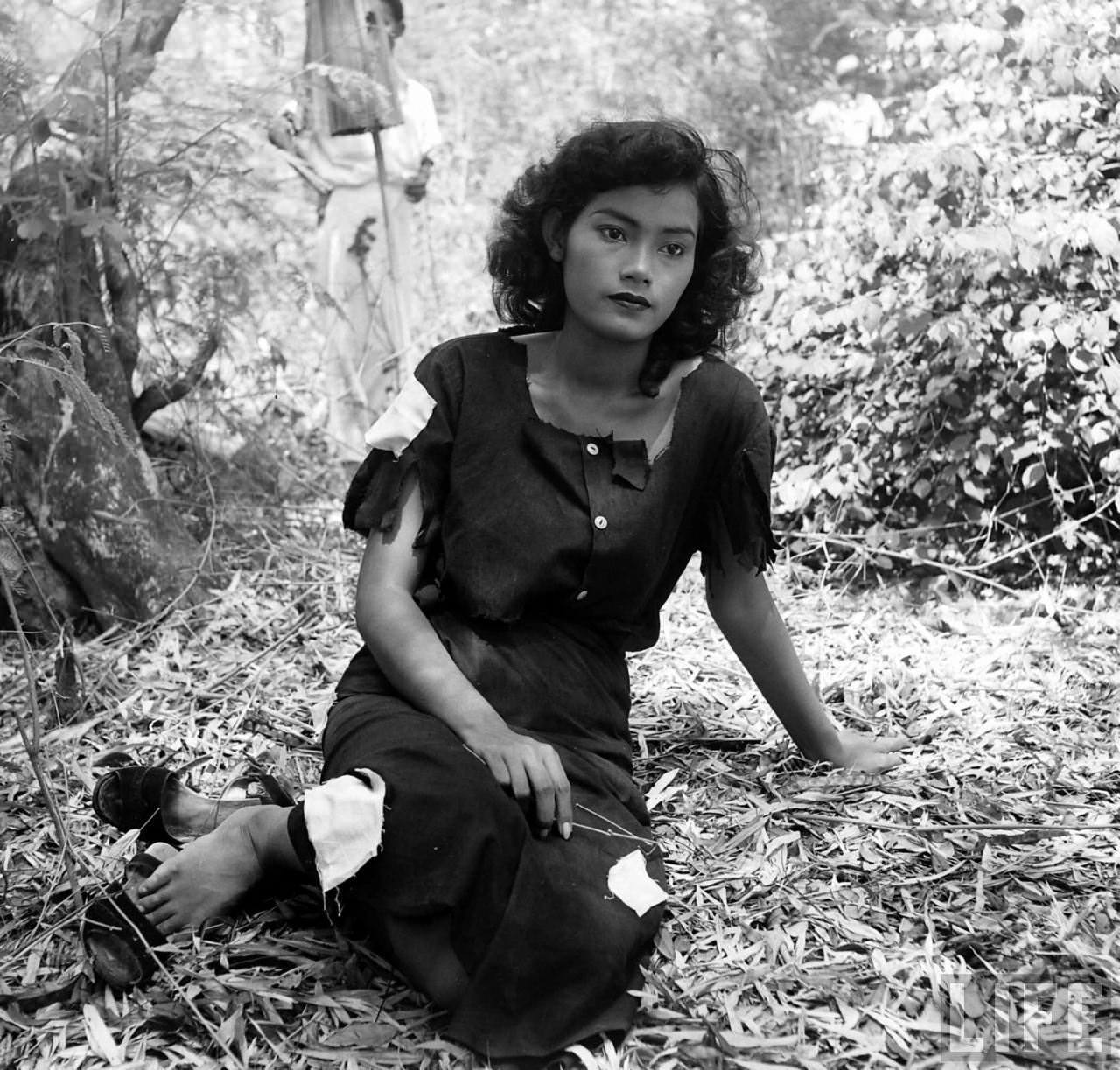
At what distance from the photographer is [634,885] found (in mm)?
1851

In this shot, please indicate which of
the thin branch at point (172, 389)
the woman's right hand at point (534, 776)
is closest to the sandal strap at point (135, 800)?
the woman's right hand at point (534, 776)

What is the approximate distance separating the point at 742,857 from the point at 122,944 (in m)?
0.99

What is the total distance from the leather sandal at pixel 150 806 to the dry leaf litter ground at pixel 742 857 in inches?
2.0

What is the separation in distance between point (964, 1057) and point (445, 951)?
0.68 meters

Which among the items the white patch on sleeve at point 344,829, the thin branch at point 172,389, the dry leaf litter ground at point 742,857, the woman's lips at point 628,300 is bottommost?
the dry leaf litter ground at point 742,857

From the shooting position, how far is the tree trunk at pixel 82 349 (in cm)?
304

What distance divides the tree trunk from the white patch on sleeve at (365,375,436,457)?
1.24 m

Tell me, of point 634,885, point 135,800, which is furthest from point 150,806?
point 634,885

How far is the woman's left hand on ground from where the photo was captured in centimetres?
244

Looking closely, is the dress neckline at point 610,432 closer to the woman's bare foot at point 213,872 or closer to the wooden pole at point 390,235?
the woman's bare foot at point 213,872

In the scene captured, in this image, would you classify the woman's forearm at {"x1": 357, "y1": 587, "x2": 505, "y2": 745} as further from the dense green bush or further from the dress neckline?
the dense green bush

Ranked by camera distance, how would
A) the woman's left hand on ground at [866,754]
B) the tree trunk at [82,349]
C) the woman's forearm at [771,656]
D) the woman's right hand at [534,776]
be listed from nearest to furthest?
the woman's right hand at [534,776]
the woman's forearm at [771,656]
the woman's left hand on ground at [866,754]
the tree trunk at [82,349]

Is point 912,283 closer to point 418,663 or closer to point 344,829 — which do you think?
point 418,663

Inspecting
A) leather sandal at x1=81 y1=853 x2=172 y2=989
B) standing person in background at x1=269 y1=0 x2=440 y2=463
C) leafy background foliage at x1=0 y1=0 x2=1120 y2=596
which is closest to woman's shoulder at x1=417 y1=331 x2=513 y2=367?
leather sandal at x1=81 y1=853 x2=172 y2=989
